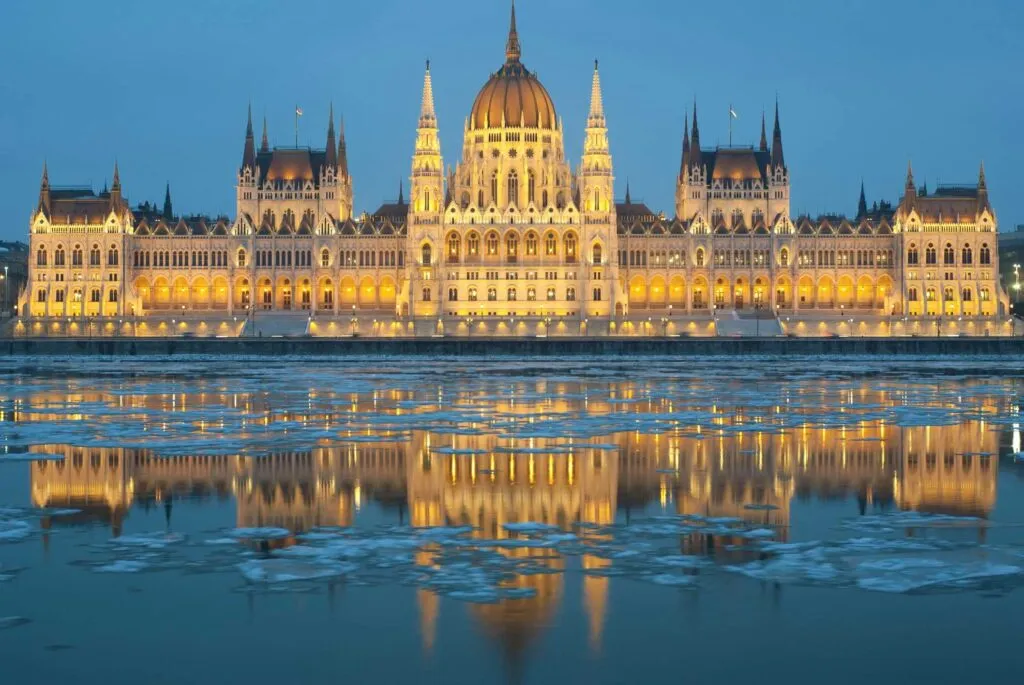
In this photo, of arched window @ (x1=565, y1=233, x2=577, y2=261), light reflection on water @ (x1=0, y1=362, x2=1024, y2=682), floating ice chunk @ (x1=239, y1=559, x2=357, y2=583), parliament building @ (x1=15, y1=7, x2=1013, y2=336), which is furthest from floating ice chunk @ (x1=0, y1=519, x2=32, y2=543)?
arched window @ (x1=565, y1=233, x2=577, y2=261)

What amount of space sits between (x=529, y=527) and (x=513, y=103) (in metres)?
127

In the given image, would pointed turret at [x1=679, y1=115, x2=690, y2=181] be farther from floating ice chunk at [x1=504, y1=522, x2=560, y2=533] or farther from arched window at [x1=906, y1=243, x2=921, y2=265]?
floating ice chunk at [x1=504, y1=522, x2=560, y2=533]

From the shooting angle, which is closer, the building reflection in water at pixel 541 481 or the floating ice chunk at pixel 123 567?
A: the floating ice chunk at pixel 123 567

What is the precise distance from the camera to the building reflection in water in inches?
691

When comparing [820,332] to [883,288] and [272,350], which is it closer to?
[883,288]

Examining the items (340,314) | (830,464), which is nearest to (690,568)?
(830,464)

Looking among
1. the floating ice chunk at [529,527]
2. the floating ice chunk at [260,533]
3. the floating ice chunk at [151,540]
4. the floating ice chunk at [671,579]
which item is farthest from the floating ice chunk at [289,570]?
the floating ice chunk at [671,579]

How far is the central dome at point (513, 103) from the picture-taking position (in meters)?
140

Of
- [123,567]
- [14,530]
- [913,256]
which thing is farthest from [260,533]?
[913,256]

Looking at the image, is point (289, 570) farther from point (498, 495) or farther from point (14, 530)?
point (498, 495)

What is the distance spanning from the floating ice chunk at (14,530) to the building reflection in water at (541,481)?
649 mm

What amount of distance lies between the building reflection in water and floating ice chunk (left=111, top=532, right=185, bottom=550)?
894 mm

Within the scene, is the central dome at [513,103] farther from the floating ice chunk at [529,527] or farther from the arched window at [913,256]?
the floating ice chunk at [529,527]

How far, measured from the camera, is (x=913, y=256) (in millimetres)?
134250
